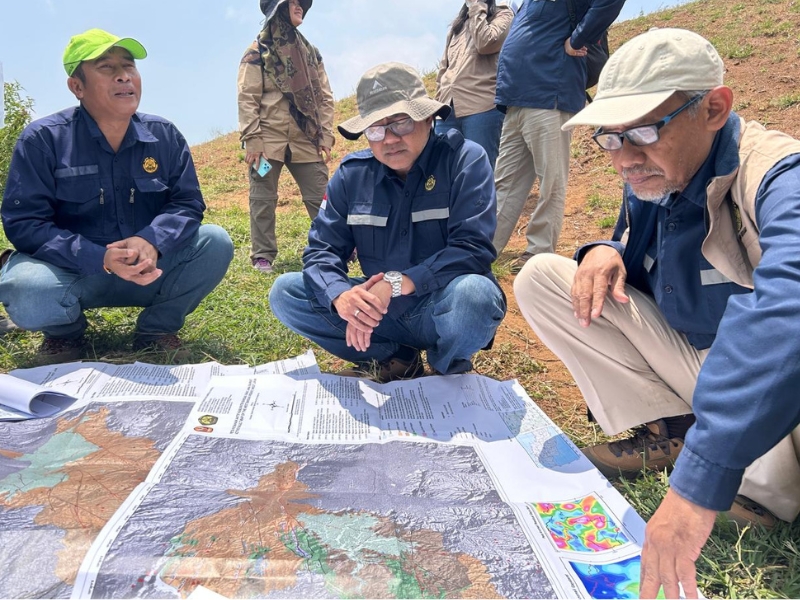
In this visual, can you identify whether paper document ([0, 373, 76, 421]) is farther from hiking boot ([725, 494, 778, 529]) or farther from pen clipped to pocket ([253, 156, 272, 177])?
pen clipped to pocket ([253, 156, 272, 177])

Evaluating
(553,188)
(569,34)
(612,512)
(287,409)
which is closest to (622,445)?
(612,512)

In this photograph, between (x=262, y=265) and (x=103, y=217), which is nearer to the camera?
(x=103, y=217)

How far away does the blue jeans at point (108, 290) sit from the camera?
8.47 ft

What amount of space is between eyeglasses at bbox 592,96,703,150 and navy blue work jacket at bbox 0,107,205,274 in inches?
74.7

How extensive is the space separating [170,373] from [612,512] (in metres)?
1.71

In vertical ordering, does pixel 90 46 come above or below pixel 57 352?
above

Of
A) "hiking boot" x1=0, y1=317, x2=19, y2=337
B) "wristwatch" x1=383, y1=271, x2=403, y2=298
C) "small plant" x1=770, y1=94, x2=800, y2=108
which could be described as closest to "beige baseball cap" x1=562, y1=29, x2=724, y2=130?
"wristwatch" x1=383, y1=271, x2=403, y2=298

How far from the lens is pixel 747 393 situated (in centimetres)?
105

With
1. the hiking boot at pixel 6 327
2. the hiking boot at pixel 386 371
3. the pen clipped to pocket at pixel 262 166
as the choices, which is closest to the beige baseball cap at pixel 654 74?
the hiking boot at pixel 386 371

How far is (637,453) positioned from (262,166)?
3366 mm

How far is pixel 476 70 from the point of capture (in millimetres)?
4434

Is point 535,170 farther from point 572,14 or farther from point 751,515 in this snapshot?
point 751,515

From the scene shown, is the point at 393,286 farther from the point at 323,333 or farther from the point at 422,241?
the point at 323,333

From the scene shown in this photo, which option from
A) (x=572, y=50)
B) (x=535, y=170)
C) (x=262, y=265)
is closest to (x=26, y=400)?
(x=262, y=265)
